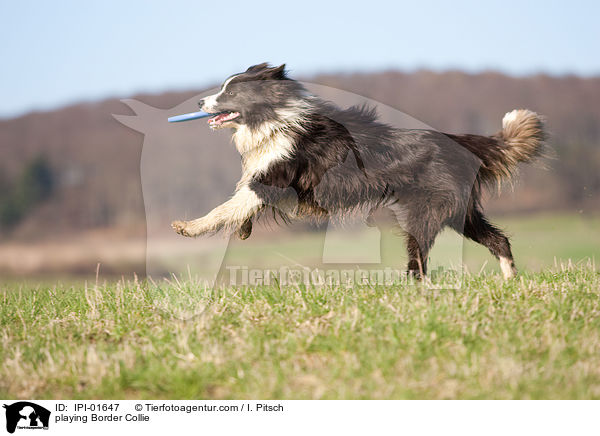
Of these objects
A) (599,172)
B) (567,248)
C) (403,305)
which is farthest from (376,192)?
(599,172)

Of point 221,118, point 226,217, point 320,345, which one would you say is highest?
point 221,118

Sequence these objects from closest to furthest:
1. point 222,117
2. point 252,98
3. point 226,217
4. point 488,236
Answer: point 226,217, point 252,98, point 222,117, point 488,236

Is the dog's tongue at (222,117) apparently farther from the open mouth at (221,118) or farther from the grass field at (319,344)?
the grass field at (319,344)

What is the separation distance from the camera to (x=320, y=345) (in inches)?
130

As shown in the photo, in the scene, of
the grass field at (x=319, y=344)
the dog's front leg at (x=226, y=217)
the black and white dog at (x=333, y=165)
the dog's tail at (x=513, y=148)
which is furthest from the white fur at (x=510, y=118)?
the dog's front leg at (x=226, y=217)

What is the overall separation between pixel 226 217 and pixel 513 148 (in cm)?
280

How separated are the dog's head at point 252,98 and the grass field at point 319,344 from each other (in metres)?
1.58

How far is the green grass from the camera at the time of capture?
9.55 feet

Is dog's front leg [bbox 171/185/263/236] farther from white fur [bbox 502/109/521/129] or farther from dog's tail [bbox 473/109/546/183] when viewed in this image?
white fur [bbox 502/109/521/129]

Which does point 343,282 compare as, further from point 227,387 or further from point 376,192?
point 227,387
